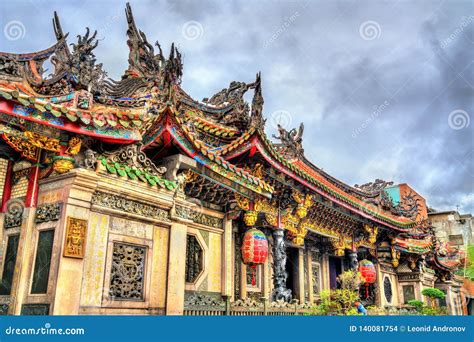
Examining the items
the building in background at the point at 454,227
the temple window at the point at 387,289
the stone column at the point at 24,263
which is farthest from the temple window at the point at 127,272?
the building in background at the point at 454,227

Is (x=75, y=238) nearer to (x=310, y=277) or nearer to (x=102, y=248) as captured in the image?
(x=102, y=248)

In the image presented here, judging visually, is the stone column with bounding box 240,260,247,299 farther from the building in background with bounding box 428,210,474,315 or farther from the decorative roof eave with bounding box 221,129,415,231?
the building in background with bounding box 428,210,474,315

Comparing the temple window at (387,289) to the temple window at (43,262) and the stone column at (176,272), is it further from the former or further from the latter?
the temple window at (43,262)

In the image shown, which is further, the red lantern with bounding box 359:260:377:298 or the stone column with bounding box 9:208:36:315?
the red lantern with bounding box 359:260:377:298

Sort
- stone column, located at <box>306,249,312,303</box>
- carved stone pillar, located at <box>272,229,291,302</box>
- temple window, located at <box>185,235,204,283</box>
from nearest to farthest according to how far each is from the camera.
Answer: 1. temple window, located at <box>185,235,204,283</box>
2. carved stone pillar, located at <box>272,229,291,302</box>
3. stone column, located at <box>306,249,312,303</box>

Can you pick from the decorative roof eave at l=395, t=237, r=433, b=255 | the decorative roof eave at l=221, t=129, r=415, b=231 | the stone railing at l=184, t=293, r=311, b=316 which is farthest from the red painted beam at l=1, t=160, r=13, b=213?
the decorative roof eave at l=395, t=237, r=433, b=255

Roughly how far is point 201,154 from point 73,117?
2731 mm

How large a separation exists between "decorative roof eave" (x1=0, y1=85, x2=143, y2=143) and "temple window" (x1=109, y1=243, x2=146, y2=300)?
1689 millimetres

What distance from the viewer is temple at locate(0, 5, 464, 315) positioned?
573cm

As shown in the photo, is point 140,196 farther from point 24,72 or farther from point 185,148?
point 24,72

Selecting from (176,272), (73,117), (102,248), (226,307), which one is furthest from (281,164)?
(73,117)

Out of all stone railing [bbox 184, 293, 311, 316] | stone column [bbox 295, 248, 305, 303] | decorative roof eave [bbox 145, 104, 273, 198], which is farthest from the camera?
stone column [bbox 295, 248, 305, 303]

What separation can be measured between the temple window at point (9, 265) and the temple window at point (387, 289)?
56.1ft

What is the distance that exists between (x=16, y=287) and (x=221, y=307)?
14.0ft
